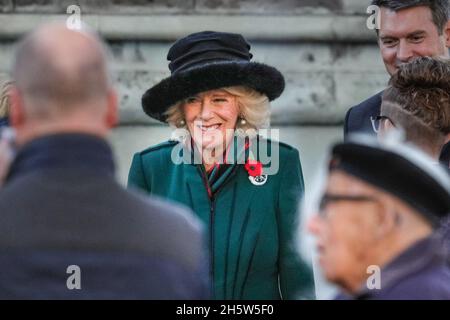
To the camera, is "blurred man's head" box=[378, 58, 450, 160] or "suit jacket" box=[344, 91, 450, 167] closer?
"blurred man's head" box=[378, 58, 450, 160]

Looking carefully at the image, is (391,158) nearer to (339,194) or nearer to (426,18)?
(339,194)

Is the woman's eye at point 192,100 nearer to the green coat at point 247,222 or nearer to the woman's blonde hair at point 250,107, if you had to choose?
the woman's blonde hair at point 250,107

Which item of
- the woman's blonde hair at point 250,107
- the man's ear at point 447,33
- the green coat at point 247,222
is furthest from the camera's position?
the man's ear at point 447,33

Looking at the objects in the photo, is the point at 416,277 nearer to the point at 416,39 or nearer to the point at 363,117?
the point at 363,117

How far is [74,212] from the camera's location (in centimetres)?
310

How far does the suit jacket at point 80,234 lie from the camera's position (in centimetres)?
308

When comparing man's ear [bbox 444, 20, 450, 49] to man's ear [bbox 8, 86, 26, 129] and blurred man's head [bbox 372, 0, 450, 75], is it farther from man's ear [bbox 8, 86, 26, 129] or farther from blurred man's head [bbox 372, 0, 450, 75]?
man's ear [bbox 8, 86, 26, 129]

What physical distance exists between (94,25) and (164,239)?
397 centimetres

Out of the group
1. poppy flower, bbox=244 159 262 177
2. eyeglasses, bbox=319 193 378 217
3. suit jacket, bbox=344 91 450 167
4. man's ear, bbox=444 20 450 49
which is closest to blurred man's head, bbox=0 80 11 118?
poppy flower, bbox=244 159 262 177

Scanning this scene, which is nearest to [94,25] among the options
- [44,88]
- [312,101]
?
[312,101]

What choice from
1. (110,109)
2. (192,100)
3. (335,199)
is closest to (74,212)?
(110,109)

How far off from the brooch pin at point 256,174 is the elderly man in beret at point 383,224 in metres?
1.82

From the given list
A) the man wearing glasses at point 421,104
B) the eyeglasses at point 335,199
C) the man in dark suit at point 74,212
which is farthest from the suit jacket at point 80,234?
the man wearing glasses at point 421,104

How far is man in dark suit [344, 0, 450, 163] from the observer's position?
5645 millimetres
